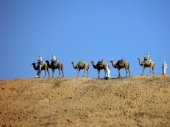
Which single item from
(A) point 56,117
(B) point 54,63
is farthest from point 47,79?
(A) point 56,117

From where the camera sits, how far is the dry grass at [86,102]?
25.1 m

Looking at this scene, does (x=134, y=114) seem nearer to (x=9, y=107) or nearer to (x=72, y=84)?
(x=72, y=84)

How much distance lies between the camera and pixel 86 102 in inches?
1083

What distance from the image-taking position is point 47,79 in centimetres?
3222

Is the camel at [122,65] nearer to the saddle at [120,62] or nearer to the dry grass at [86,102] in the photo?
the saddle at [120,62]

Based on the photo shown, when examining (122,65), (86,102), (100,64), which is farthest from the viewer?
(100,64)

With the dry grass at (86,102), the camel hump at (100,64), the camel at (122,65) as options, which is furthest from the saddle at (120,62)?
the dry grass at (86,102)

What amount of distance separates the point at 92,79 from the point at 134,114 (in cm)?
722

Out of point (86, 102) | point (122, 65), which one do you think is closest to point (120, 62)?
point (122, 65)

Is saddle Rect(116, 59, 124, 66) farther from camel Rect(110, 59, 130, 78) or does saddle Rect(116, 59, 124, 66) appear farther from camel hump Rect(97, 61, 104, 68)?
camel hump Rect(97, 61, 104, 68)

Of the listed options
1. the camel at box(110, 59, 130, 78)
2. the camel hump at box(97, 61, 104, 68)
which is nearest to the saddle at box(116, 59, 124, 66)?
the camel at box(110, 59, 130, 78)

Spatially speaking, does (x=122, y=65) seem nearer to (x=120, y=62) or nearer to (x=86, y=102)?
(x=120, y=62)

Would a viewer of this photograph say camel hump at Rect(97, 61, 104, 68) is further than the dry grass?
Yes

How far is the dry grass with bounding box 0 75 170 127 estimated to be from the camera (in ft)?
82.2
